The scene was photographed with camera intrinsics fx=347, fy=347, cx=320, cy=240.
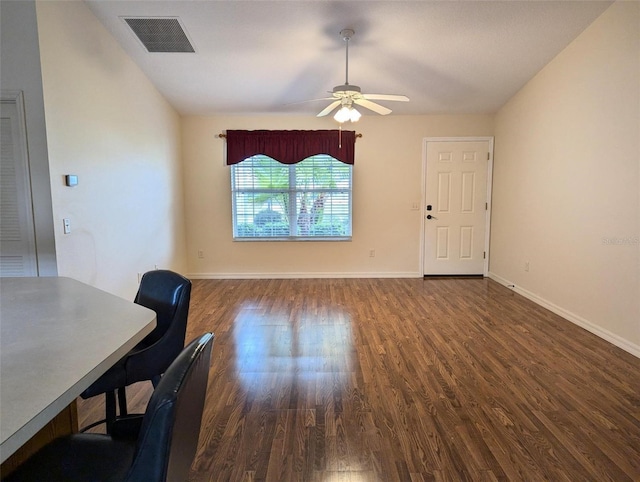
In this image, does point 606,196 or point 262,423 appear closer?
point 262,423

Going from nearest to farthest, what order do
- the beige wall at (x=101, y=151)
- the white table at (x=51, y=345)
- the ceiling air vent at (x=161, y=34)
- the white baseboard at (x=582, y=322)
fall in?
the white table at (x=51, y=345) → the beige wall at (x=101, y=151) → the white baseboard at (x=582, y=322) → the ceiling air vent at (x=161, y=34)

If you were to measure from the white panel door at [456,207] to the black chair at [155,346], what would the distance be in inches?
172

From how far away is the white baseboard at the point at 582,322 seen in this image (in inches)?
111

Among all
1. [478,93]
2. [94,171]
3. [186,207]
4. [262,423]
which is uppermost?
[478,93]

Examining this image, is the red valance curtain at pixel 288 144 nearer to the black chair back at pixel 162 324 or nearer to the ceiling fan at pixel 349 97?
the ceiling fan at pixel 349 97

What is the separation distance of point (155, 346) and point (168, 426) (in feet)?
2.83

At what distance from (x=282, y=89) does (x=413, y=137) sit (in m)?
2.07

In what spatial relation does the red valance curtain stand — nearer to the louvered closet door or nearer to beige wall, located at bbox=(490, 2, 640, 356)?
beige wall, located at bbox=(490, 2, 640, 356)

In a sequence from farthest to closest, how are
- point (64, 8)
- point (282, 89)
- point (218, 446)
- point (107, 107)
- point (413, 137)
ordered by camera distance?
point (413, 137) → point (282, 89) → point (107, 107) → point (64, 8) → point (218, 446)

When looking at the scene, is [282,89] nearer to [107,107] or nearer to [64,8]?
[107,107]

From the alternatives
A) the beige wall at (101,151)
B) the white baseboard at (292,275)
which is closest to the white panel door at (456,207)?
the white baseboard at (292,275)

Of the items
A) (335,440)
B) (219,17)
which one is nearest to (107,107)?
(219,17)

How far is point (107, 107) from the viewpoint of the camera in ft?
10.7

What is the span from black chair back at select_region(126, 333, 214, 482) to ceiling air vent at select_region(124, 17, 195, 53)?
10.9 ft
